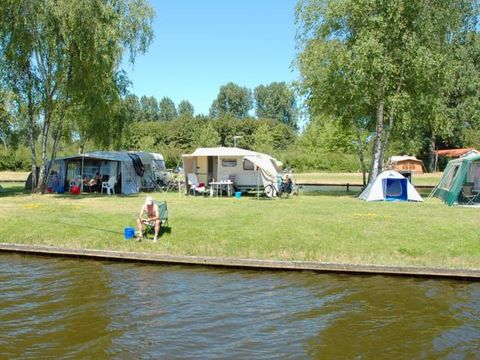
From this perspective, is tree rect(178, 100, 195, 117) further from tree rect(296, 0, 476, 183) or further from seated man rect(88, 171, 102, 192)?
tree rect(296, 0, 476, 183)

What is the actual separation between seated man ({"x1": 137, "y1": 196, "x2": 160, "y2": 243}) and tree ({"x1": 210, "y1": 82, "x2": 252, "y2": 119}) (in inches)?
4066

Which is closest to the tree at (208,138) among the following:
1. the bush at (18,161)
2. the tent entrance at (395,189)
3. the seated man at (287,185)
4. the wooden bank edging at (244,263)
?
the bush at (18,161)

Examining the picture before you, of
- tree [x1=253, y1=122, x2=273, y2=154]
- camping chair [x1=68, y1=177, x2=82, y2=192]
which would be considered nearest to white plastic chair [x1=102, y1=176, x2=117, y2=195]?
camping chair [x1=68, y1=177, x2=82, y2=192]

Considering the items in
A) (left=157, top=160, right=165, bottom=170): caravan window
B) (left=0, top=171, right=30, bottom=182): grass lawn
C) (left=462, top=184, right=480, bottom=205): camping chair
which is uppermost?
(left=157, top=160, right=165, bottom=170): caravan window

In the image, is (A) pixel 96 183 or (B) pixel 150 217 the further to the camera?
(A) pixel 96 183

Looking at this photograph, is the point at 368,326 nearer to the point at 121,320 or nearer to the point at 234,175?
the point at 121,320

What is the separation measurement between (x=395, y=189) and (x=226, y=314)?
51.7ft

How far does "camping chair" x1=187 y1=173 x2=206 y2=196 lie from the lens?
2628 centimetres

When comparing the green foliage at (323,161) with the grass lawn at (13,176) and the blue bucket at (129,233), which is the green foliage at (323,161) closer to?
the grass lawn at (13,176)

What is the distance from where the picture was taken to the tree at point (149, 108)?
123312 mm

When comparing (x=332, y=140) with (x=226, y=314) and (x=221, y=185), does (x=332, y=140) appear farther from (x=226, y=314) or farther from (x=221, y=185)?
(x=226, y=314)

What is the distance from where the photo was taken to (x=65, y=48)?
79.3ft

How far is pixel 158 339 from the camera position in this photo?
757cm


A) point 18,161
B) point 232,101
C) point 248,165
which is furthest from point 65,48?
point 232,101
